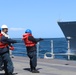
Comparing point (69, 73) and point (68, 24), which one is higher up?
point (68, 24)

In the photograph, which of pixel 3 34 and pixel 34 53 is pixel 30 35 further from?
pixel 3 34

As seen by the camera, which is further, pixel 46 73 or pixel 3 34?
pixel 46 73

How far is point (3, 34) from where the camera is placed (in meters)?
9.75

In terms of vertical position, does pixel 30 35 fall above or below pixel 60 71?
above

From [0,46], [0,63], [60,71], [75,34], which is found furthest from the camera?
[75,34]

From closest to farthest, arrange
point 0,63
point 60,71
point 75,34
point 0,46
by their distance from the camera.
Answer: point 0,46
point 0,63
point 60,71
point 75,34

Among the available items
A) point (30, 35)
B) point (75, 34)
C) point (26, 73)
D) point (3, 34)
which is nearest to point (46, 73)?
point (26, 73)

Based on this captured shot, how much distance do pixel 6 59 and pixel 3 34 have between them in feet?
2.33

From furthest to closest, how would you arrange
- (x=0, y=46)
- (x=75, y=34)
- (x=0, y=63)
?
1. (x=75, y=34)
2. (x=0, y=63)
3. (x=0, y=46)

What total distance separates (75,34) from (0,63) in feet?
68.2

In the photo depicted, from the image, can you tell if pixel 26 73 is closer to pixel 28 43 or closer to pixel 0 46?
pixel 28 43

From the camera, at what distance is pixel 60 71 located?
11297mm

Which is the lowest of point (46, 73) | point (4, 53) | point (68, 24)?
point (46, 73)

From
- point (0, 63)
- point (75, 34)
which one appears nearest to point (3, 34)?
point (0, 63)
